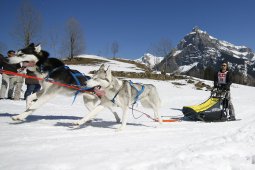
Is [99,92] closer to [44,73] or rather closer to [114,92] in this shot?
[114,92]

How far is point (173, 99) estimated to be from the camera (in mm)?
18859

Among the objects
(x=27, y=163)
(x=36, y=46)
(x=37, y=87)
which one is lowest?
(x=27, y=163)

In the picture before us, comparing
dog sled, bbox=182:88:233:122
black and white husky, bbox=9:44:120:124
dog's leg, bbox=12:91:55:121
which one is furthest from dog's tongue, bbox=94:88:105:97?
dog sled, bbox=182:88:233:122

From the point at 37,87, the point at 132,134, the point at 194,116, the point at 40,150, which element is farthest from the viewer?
the point at 37,87

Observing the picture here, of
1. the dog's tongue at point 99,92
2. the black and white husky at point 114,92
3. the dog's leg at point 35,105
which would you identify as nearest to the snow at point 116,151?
the dog's leg at point 35,105

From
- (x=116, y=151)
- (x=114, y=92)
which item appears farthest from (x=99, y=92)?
(x=116, y=151)

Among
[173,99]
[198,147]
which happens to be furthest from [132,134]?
[173,99]

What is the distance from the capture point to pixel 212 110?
891 centimetres

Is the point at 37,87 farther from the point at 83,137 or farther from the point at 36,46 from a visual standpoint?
the point at 83,137

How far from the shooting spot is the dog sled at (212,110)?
8.80 metres

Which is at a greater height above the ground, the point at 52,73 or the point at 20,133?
the point at 52,73

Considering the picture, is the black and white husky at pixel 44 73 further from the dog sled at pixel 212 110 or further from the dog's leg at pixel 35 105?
the dog sled at pixel 212 110

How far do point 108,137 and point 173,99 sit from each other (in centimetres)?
1408

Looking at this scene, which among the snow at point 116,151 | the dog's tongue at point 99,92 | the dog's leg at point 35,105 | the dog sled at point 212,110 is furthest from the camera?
the dog sled at point 212,110
